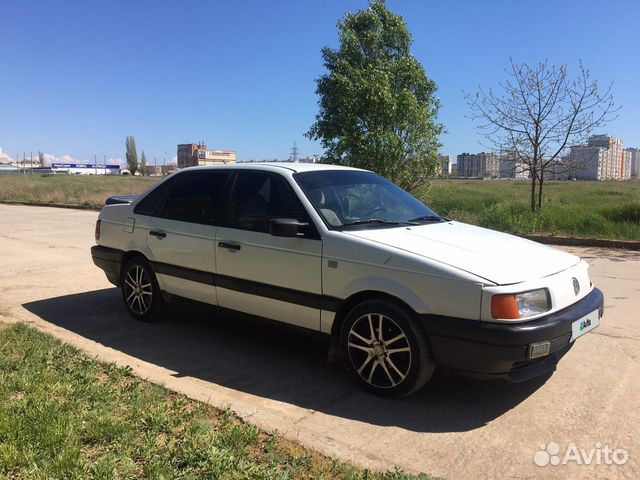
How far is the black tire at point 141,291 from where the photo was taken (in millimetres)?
5574

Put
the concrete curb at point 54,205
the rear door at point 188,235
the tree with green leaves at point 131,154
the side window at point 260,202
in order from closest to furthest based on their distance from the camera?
the side window at point 260,202, the rear door at point 188,235, the concrete curb at point 54,205, the tree with green leaves at point 131,154

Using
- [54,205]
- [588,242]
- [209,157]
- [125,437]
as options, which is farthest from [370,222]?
[54,205]

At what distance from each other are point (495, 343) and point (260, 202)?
228cm

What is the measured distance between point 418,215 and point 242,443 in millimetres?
2570

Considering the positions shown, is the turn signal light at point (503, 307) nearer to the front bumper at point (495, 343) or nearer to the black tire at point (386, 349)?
the front bumper at point (495, 343)

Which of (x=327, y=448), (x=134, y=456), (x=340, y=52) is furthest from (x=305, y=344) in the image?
(x=340, y=52)

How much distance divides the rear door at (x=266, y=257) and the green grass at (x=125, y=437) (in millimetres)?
1075

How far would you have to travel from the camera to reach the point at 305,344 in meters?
5.10

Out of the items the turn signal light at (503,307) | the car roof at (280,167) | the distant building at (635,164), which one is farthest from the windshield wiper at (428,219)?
the distant building at (635,164)

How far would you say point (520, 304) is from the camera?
11.2ft

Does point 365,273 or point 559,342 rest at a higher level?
point 365,273

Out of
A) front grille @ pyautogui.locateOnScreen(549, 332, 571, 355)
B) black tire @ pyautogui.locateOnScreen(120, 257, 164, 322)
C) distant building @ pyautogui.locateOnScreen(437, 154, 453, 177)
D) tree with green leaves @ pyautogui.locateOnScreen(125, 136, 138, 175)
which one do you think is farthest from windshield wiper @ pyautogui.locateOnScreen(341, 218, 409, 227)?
tree with green leaves @ pyautogui.locateOnScreen(125, 136, 138, 175)

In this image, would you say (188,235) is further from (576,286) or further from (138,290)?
(576,286)

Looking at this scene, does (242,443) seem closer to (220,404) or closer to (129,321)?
(220,404)
